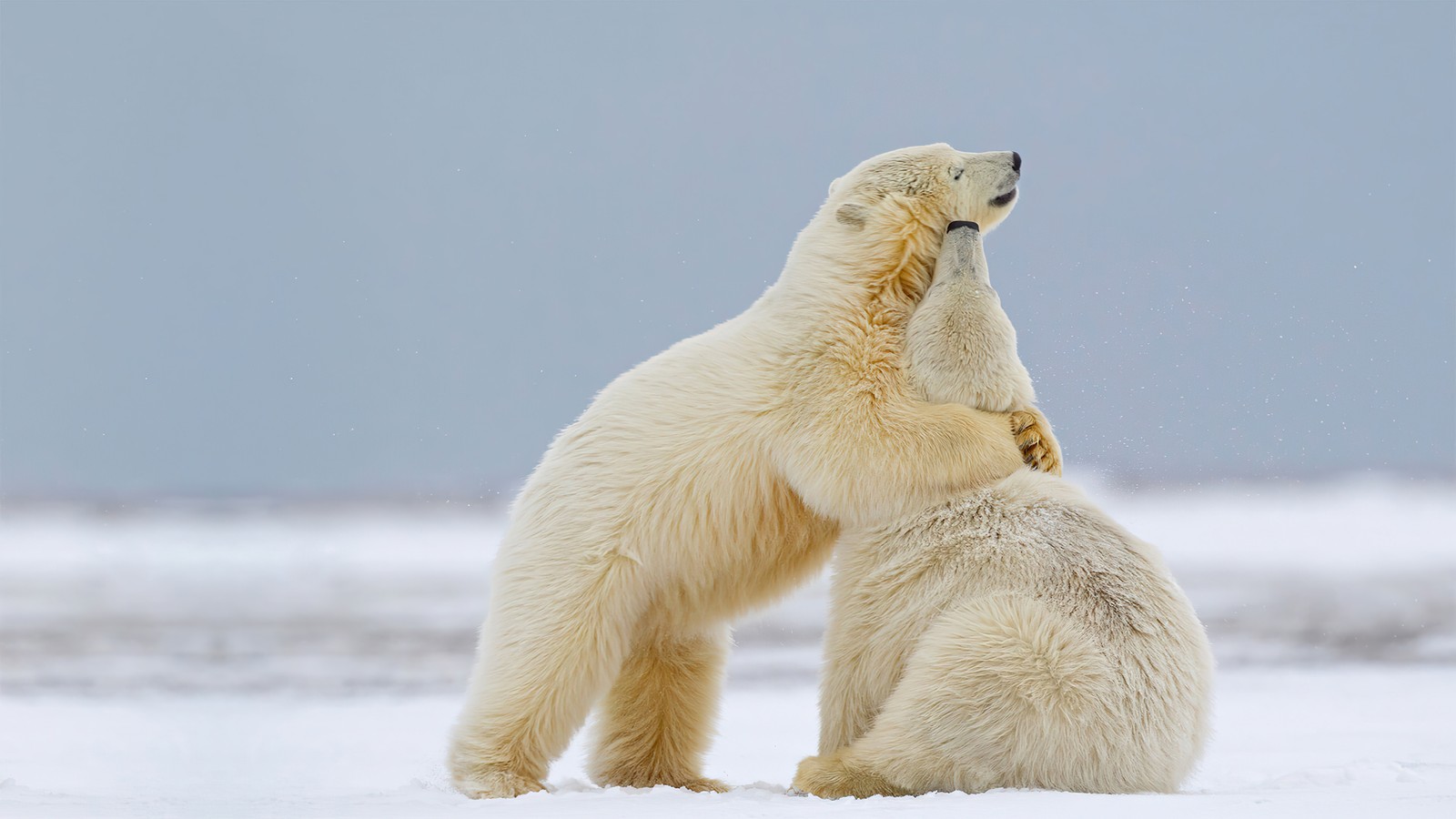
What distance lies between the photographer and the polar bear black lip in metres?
4.41

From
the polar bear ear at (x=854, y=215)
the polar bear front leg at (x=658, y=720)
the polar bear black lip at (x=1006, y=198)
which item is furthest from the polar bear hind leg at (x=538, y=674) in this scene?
the polar bear black lip at (x=1006, y=198)

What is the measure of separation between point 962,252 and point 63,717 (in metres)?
5.06

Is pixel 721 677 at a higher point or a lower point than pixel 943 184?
lower

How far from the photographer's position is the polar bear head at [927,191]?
4320mm

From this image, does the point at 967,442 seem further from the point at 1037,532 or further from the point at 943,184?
the point at 943,184

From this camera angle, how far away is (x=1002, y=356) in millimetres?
3994

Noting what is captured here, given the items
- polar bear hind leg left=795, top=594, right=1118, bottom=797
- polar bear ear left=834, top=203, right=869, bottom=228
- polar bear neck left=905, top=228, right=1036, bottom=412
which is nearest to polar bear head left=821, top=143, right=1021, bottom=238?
polar bear ear left=834, top=203, right=869, bottom=228

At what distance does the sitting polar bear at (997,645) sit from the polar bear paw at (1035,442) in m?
0.07

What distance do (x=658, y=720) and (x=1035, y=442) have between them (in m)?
1.64

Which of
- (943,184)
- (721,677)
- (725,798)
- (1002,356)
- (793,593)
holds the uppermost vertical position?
(943,184)

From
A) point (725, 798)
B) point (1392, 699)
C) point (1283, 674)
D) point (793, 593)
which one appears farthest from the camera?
point (1283, 674)

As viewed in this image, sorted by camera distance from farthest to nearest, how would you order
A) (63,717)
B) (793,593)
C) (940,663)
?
(63,717) → (793,593) → (940,663)

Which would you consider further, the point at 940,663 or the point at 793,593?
the point at 793,593

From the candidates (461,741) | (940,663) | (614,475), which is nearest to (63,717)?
(461,741)
